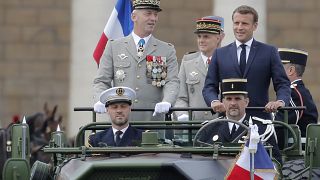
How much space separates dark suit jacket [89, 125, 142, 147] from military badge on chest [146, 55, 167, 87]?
1.58m

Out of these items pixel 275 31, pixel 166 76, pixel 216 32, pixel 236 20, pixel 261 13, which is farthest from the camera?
pixel 275 31

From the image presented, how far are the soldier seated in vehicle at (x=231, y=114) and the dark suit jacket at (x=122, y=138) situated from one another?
1.71 feet

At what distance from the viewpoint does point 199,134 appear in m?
12.4

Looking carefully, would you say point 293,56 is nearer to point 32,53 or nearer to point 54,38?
point 54,38

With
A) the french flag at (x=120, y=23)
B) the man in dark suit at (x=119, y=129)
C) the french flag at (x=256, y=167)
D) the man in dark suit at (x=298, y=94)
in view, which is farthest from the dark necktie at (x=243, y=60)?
the french flag at (x=120, y=23)

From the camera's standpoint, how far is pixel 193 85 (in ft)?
52.2

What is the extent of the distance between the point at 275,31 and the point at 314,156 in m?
22.7

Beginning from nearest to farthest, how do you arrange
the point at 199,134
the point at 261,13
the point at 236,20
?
the point at 199,134 → the point at 236,20 → the point at 261,13

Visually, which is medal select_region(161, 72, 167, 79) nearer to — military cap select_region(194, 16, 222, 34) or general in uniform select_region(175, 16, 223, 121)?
general in uniform select_region(175, 16, 223, 121)

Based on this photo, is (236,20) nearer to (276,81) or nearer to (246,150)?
(276,81)

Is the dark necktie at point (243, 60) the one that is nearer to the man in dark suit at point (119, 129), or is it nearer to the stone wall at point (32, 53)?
the man in dark suit at point (119, 129)

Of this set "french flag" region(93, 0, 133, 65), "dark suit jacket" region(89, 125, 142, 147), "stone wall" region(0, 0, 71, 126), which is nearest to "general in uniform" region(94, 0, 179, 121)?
"dark suit jacket" region(89, 125, 142, 147)

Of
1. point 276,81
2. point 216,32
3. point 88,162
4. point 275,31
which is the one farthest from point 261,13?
point 88,162

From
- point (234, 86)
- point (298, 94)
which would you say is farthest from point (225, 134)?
point (298, 94)
